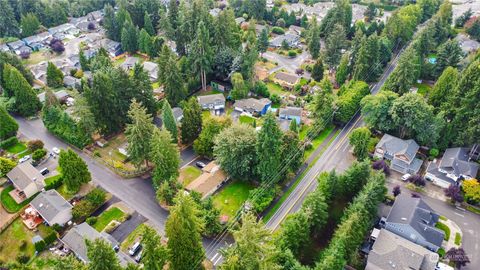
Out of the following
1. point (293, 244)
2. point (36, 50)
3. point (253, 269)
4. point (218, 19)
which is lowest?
point (36, 50)

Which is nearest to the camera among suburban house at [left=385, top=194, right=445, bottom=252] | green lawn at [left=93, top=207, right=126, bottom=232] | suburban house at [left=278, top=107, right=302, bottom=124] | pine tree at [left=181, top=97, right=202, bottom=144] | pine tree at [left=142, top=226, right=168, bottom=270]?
pine tree at [left=142, top=226, right=168, bottom=270]

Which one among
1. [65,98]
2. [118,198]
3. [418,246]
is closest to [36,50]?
[65,98]

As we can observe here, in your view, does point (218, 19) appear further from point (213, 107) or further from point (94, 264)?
point (94, 264)

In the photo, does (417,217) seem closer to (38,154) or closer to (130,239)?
(130,239)

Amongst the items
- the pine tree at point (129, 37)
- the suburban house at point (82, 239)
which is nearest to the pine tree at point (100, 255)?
the suburban house at point (82, 239)

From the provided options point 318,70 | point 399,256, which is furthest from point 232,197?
point 318,70

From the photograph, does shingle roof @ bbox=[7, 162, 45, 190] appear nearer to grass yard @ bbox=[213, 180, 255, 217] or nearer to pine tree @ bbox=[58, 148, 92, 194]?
pine tree @ bbox=[58, 148, 92, 194]

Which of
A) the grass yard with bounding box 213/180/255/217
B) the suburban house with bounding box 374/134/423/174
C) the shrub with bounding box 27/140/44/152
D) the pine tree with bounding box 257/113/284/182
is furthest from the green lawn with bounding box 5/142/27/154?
the suburban house with bounding box 374/134/423/174
